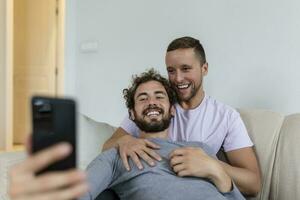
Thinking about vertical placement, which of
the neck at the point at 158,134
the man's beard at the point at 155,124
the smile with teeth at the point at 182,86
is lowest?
the neck at the point at 158,134

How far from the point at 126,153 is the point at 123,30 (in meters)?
1.60

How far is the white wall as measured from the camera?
208 cm

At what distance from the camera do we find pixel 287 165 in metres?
1.56

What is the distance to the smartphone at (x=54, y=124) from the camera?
50cm

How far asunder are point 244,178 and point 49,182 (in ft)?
3.78

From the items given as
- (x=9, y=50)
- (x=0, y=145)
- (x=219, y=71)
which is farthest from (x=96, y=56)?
(x=0, y=145)

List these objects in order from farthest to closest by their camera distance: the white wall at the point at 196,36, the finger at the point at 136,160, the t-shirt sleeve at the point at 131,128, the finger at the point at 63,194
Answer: the white wall at the point at 196,36
the t-shirt sleeve at the point at 131,128
the finger at the point at 136,160
the finger at the point at 63,194

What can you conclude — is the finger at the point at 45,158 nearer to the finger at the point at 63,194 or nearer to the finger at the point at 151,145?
the finger at the point at 63,194

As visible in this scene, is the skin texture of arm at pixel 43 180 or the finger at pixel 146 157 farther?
the finger at pixel 146 157

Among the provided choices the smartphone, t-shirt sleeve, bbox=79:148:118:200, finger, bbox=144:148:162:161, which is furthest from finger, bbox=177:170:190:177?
the smartphone

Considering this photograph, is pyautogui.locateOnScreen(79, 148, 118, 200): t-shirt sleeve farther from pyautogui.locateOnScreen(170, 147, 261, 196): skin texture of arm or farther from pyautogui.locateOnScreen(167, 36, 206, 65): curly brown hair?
pyautogui.locateOnScreen(167, 36, 206, 65): curly brown hair

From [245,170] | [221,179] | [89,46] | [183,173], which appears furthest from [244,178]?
[89,46]

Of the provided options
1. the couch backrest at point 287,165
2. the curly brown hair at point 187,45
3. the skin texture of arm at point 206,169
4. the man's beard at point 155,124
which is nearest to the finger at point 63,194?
the skin texture of arm at point 206,169

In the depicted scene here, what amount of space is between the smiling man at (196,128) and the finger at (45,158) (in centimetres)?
98
